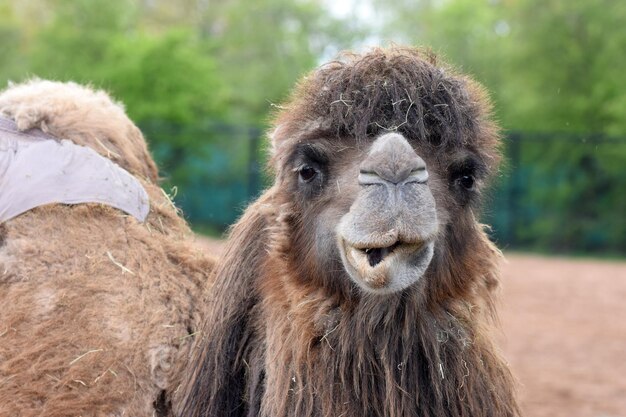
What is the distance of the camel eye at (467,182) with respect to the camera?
10.4 feet

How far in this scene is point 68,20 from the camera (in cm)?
2845

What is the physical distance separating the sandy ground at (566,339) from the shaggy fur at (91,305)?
2.03ft

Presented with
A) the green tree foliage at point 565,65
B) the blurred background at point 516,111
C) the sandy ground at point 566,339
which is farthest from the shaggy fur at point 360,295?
the green tree foliage at point 565,65

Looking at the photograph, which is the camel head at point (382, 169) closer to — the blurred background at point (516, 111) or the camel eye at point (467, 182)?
the camel eye at point (467, 182)

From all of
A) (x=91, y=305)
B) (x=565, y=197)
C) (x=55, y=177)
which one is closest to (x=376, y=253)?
(x=91, y=305)

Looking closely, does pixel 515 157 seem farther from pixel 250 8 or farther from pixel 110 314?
pixel 110 314

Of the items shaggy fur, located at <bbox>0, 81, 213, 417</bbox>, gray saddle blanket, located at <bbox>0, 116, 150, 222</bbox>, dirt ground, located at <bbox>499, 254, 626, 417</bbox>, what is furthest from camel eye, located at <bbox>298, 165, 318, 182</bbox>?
dirt ground, located at <bbox>499, 254, 626, 417</bbox>

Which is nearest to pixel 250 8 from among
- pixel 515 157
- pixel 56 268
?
pixel 515 157

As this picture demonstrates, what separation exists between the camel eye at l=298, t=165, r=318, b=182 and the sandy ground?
1014 millimetres

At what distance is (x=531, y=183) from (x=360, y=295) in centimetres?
2450

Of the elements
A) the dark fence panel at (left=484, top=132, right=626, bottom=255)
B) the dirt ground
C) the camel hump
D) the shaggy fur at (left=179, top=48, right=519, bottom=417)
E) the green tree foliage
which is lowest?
the dirt ground

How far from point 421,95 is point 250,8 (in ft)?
121

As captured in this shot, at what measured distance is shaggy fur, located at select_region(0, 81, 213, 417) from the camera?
10.6 ft

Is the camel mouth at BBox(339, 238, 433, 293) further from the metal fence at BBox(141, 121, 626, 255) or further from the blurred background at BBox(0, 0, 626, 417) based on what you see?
the metal fence at BBox(141, 121, 626, 255)
